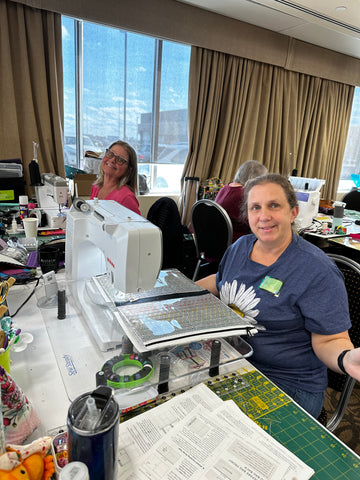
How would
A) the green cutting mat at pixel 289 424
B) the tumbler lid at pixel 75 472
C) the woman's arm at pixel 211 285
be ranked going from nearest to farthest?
the tumbler lid at pixel 75 472
the green cutting mat at pixel 289 424
the woman's arm at pixel 211 285

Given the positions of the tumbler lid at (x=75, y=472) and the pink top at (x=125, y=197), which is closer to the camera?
the tumbler lid at (x=75, y=472)

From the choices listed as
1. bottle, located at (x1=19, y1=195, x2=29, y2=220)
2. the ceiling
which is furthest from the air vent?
bottle, located at (x1=19, y1=195, x2=29, y2=220)

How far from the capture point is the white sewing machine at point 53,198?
1987 mm

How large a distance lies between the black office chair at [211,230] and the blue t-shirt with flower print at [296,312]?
3.67 ft

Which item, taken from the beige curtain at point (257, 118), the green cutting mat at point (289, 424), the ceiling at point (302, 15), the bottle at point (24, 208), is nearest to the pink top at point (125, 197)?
the bottle at point (24, 208)

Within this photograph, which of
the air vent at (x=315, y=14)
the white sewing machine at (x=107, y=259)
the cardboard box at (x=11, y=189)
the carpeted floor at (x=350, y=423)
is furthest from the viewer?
the air vent at (x=315, y=14)

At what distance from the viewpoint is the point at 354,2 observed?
313cm

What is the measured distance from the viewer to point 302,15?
11.6 ft

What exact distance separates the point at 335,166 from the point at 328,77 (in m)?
1.46

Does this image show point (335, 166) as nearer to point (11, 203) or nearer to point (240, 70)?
point (240, 70)

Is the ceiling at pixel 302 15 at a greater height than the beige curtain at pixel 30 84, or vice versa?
the ceiling at pixel 302 15

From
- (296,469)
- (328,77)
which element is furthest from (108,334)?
(328,77)

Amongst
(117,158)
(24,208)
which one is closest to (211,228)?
(117,158)

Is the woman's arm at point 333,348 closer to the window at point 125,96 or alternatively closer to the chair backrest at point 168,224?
the chair backrest at point 168,224
